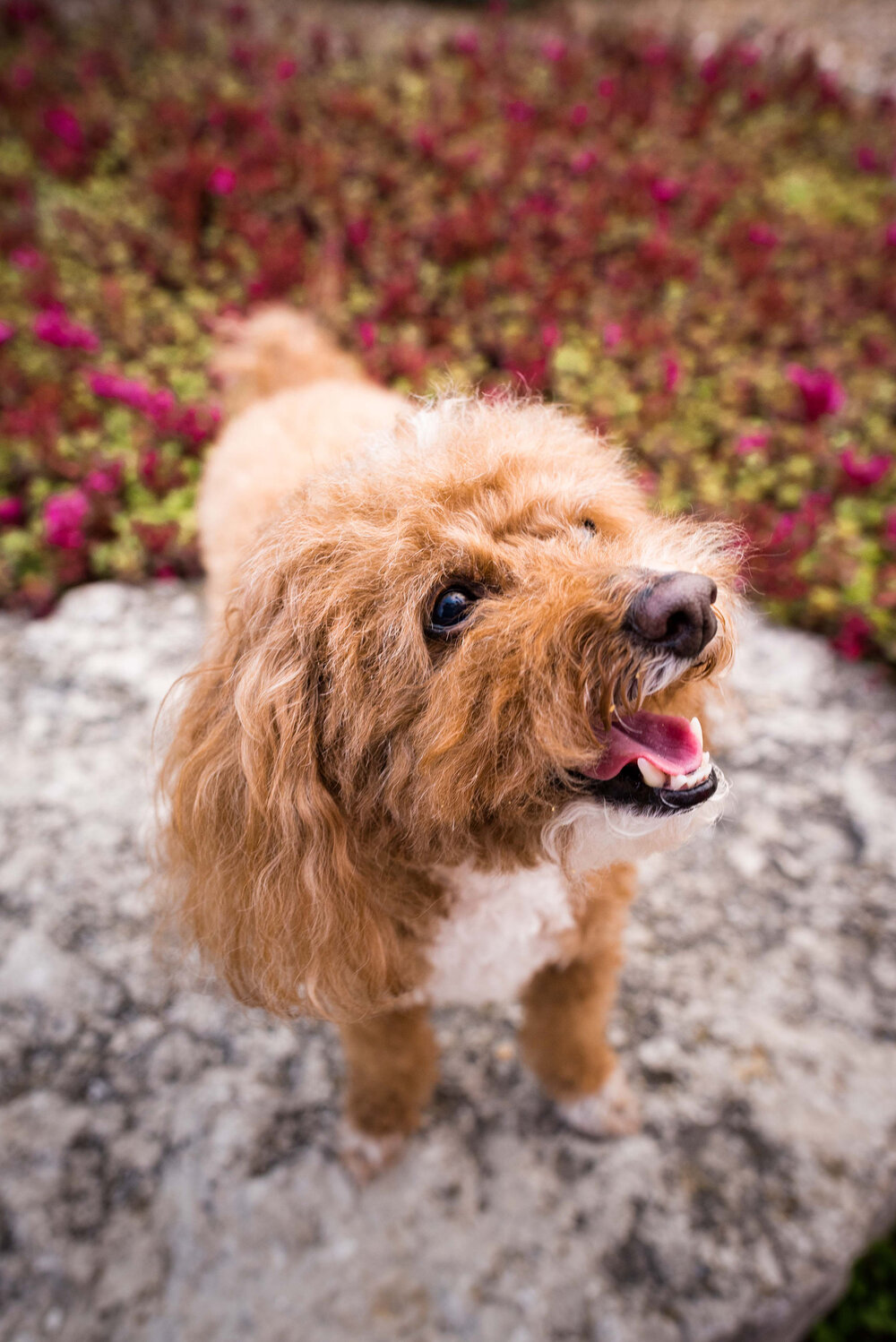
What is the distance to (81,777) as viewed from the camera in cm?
252

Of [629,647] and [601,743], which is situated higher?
[629,647]

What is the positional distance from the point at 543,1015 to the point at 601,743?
965mm

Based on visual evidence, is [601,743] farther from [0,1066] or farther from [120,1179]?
[0,1066]

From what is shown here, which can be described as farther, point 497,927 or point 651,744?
point 497,927

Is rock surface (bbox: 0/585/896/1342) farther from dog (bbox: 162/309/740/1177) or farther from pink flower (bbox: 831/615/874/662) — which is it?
dog (bbox: 162/309/740/1177)

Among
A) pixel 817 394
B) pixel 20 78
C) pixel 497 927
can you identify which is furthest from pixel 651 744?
pixel 20 78

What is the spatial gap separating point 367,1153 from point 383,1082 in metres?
0.24

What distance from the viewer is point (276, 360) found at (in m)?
2.70

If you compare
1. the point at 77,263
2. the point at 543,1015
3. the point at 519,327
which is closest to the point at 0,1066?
the point at 543,1015

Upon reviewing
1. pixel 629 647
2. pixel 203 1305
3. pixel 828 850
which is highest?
pixel 629 647

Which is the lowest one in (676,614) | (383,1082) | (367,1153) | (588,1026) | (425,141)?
→ (367,1153)

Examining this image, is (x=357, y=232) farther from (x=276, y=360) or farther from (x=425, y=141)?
(x=276, y=360)

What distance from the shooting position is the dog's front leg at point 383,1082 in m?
1.63

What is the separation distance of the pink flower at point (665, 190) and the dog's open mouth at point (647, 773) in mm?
3832
